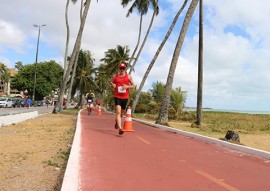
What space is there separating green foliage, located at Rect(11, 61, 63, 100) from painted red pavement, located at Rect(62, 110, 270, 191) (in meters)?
85.1

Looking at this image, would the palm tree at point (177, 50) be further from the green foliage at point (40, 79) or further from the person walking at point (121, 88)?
the green foliage at point (40, 79)

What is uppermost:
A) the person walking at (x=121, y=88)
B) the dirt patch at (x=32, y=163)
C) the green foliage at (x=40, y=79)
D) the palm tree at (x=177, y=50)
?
the green foliage at (x=40, y=79)

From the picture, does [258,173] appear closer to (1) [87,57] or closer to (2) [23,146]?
(2) [23,146]

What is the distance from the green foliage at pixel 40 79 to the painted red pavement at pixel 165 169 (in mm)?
85123

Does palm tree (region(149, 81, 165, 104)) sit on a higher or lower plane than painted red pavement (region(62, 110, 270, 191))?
higher

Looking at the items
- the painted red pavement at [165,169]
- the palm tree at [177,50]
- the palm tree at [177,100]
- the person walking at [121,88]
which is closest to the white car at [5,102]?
the palm tree at [177,100]

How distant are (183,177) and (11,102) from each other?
172ft

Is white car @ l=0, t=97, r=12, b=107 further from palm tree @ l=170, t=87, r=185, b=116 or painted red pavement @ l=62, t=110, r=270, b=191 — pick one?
painted red pavement @ l=62, t=110, r=270, b=191

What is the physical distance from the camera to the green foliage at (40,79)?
300ft

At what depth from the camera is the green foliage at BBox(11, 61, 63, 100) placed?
9137cm

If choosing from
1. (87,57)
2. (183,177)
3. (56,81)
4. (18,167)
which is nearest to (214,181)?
(183,177)

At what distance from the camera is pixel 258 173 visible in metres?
6.27

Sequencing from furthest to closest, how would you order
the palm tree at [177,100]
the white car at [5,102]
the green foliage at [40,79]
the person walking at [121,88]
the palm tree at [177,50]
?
the green foliage at [40,79] < the white car at [5,102] < the palm tree at [177,100] < the palm tree at [177,50] < the person walking at [121,88]

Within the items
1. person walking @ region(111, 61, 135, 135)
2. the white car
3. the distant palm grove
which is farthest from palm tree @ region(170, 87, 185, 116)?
the white car
